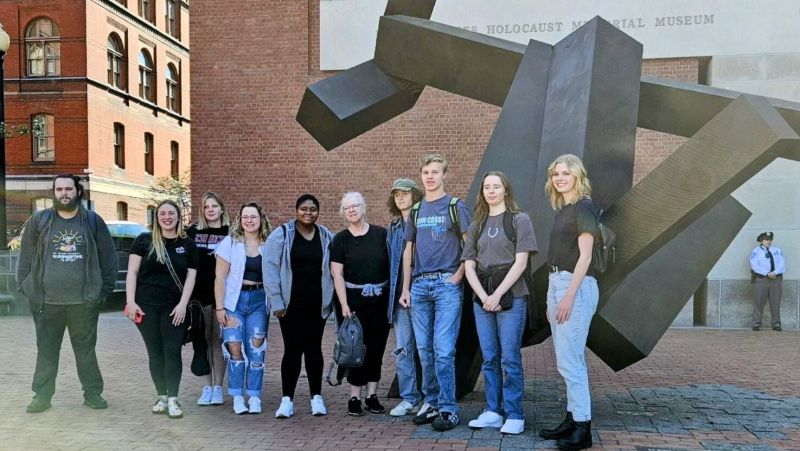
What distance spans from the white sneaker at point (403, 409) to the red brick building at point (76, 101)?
80.6 ft

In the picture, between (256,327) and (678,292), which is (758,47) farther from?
(256,327)

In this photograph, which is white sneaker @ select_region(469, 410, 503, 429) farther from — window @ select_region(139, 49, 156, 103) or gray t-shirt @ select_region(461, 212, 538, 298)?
window @ select_region(139, 49, 156, 103)

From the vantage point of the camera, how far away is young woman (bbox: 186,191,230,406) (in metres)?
5.87

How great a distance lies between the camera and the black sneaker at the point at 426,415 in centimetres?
514

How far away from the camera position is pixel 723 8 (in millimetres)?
12203

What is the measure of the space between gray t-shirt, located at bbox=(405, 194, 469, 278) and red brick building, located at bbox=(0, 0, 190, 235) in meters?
24.8

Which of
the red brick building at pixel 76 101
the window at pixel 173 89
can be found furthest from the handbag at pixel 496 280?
the window at pixel 173 89

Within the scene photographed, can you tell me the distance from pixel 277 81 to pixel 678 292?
9.69m

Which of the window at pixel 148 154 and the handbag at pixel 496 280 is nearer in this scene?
the handbag at pixel 496 280

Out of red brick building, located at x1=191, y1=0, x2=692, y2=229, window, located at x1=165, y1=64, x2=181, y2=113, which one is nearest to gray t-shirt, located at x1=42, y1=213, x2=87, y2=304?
red brick building, located at x1=191, y1=0, x2=692, y2=229

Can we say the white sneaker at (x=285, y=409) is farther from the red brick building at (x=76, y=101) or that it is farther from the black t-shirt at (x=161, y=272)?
the red brick building at (x=76, y=101)

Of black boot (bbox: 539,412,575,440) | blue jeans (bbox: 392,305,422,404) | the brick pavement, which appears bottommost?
the brick pavement

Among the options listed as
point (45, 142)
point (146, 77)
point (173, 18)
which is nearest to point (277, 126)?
point (45, 142)

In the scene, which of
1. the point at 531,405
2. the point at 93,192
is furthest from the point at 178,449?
the point at 93,192
